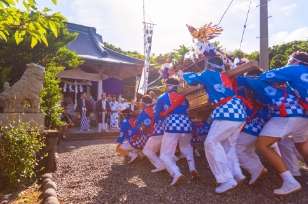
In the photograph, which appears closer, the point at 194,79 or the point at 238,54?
the point at 194,79

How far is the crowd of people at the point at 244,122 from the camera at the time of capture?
13.5 ft

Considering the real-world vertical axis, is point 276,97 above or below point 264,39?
below

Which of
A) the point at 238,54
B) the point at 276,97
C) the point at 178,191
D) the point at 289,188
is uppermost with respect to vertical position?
the point at 238,54

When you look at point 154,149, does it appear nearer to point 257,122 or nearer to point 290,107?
Result: point 257,122

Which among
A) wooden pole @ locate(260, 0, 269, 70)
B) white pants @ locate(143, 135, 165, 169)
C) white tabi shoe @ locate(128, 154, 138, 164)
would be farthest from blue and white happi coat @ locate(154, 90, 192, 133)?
wooden pole @ locate(260, 0, 269, 70)

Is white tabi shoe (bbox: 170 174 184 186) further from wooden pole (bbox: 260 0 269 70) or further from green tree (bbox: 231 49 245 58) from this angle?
wooden pole (bbox: 260 0 269 70)

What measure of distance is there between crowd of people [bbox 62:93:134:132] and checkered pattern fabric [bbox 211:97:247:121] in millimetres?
9238

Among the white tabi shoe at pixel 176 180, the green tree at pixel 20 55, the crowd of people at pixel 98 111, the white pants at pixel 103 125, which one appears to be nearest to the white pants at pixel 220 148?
the white tabi shoe at pixel 176 180

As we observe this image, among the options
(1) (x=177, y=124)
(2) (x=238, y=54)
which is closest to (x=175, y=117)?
(1) (x=177, y=124)

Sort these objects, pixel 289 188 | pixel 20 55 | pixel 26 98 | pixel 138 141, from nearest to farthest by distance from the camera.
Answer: pixel 289 188 → pixel 26 98 → pixel 138 141 → pixel 20 55

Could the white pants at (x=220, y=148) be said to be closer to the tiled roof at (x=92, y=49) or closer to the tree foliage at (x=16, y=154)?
the tree foliage at (x=16, y=154)

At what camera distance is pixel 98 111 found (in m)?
14.2

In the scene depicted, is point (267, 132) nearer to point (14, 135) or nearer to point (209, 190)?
point (209, 190)

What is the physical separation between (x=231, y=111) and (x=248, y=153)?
843 mm
